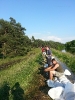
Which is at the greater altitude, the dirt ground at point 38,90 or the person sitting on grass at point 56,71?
the person sitting on grass at point 56,71

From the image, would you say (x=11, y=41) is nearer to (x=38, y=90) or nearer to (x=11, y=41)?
(x=11, y=41)

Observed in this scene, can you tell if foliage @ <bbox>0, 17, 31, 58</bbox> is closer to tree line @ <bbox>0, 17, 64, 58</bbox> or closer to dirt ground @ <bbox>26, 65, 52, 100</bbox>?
tree line @ <bbox>0, 17, 64, 58</bbox>

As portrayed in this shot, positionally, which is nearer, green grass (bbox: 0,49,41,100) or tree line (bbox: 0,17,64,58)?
green grass (bbox: 0,49,41,100)

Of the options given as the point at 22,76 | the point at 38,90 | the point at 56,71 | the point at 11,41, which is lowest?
the point at 38,90

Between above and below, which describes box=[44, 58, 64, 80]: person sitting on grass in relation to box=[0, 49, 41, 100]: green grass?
above

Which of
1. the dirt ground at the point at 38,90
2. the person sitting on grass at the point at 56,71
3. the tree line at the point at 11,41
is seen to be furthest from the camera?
the tree line at the point at 11,41

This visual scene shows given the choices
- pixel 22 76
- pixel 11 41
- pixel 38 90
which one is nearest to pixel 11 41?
pixel 11 41

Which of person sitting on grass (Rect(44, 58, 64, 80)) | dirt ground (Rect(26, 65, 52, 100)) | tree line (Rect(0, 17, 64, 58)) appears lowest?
dirt ground (Rect(26, 65, 52, 100))

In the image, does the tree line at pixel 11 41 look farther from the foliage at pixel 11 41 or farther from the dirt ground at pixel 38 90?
the dirt ground at pixel 38 90

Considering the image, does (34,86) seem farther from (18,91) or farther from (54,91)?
(54,91)

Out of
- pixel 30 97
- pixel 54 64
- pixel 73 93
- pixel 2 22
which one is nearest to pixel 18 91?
pixel 30 97

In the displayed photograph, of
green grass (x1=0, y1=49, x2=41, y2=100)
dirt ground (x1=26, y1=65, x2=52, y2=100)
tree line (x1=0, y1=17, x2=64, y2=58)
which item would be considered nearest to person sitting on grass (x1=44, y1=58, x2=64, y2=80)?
dirt ground (x1=26, y1=65, x2=52, y2=100)

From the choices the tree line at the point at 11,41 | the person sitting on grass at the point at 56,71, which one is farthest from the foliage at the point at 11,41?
the person sitting on grass at the point at 56,71

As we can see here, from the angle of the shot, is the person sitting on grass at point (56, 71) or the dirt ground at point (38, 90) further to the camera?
the person sitting on grass at point (56, 71)
